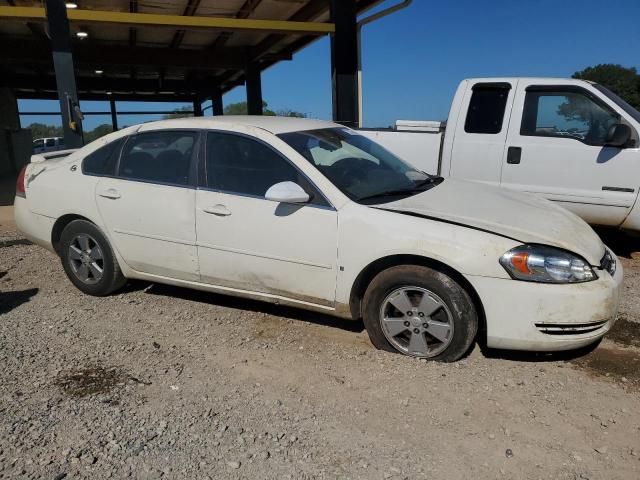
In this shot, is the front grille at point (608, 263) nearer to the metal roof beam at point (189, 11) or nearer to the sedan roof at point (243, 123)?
the sedan roof at point (243, 123)

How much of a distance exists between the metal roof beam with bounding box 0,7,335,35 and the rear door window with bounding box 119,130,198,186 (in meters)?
5.18

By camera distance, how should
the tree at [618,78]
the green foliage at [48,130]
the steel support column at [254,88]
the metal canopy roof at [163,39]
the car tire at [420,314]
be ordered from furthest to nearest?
the tree at [618,78] < the green foliage at [48,130] < the steel support column at [254,88] < the metal canopy roof at [163,39] < the car tire at [420,314]

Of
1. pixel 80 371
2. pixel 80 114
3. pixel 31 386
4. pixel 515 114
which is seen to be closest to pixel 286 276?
pixel 80 371

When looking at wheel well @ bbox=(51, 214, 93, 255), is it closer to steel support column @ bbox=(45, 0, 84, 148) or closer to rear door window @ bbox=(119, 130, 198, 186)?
rear door window @ bbox=(119, 130, 198, 186)

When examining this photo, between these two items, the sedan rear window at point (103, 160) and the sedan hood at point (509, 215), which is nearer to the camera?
the sedan hood at point (509, 215)

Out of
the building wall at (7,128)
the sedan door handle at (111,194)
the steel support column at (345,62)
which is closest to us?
the sedan door handle at (111,194)

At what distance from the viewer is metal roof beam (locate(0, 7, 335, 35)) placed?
27.0ft

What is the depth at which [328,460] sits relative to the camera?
8.27ft

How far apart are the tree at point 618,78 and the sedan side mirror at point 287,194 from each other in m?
37.5

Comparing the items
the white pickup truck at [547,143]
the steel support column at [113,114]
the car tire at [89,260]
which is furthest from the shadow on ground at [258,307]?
the steel support column at [113,114]

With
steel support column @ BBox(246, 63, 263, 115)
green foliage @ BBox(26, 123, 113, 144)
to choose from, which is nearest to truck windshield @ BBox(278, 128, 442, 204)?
steel support column @ BBox(246, 63, 263, 115)

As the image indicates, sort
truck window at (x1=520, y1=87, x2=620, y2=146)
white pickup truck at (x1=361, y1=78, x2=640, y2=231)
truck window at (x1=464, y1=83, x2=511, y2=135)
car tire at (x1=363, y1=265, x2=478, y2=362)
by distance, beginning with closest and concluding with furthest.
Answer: car tire at (x1=363, y1=265, x2=478, y2=362) → white pickup truck at (x1=361, y1=78, x2=640, y2=231) → truck window at (x1=520, y1=87, x2=620, y2=146) → truck window at (x1=464, y1=83, x2=511, y2=135)

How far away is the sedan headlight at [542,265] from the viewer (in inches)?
123

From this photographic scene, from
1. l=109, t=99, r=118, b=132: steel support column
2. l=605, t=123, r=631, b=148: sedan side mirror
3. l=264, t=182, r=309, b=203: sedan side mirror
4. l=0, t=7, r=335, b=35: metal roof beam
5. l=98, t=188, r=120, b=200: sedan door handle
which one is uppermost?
l=0, t=7, r=335, b=35: metal roof beam
